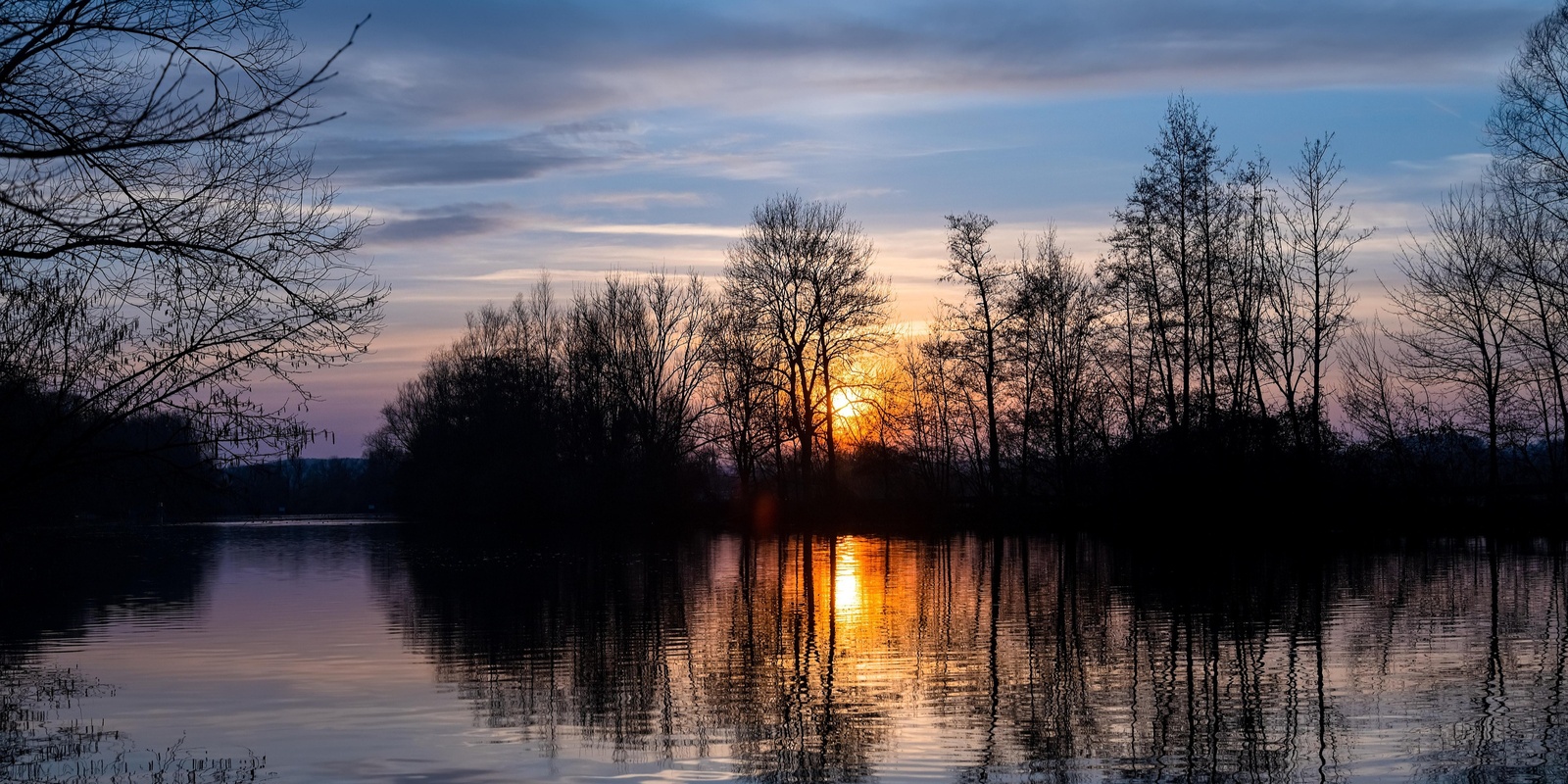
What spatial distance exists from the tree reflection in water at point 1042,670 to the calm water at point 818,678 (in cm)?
6

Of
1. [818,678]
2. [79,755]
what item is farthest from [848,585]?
[79,755]

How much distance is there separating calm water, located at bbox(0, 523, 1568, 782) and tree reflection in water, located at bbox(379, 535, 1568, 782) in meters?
0.06

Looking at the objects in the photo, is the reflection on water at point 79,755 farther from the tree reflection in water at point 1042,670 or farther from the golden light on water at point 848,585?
the golden light on water at point 848,585

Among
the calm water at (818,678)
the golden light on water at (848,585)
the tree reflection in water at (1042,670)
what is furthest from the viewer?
the golden light on water at (848,585)

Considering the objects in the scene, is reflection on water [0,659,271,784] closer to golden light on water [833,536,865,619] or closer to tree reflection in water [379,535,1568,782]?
tree reflection in water [379,535,1568,782]

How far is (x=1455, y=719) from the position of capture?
37.6 feet

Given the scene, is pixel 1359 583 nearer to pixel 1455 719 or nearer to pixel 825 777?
pixel 1455 719

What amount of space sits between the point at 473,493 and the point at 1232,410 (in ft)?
169

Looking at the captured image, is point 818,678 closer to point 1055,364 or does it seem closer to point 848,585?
point 848,585

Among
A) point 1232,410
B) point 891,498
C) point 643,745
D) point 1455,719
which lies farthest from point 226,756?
point 891,498

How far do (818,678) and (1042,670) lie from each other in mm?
2560

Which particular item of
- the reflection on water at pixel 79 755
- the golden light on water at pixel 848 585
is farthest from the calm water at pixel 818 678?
the golden light on water at pixel 848 585

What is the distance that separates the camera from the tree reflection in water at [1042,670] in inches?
418

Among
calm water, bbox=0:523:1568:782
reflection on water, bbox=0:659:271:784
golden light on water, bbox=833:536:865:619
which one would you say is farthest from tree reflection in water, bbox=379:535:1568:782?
reflection on water, bbox=0:659:271:784
